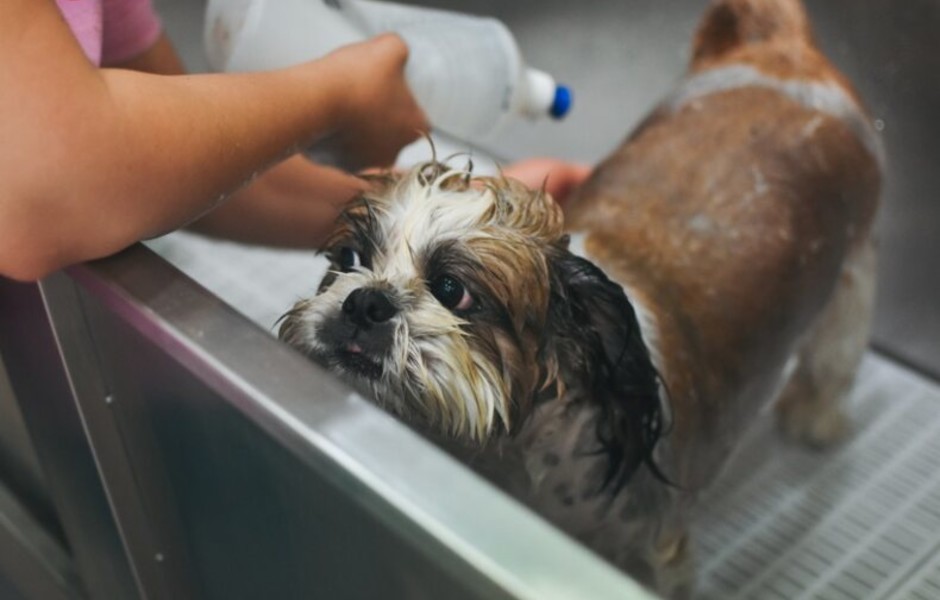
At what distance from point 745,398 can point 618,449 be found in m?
0.39

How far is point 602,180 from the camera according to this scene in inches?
56.1

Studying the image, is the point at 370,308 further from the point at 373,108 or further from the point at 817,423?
the point at 817,423

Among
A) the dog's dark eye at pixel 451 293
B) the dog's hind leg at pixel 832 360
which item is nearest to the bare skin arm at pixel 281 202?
the dog's dark eye at pixel 451 293

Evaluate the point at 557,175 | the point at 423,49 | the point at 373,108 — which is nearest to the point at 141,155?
the point at 373,108

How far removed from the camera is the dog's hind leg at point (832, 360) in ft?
5.19

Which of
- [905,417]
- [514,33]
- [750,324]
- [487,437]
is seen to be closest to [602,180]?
[750,324]

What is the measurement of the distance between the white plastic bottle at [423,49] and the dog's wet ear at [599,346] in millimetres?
392

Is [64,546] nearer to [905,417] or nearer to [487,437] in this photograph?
[487,437]

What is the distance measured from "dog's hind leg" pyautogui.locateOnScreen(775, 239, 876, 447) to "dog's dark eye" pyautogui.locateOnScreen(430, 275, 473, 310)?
78 cm

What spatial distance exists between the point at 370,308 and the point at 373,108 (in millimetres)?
265

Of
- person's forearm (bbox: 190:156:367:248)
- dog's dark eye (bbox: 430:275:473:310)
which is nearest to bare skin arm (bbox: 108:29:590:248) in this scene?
person's forearm (bbox: 190:156:367:248)

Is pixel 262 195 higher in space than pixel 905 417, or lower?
higher

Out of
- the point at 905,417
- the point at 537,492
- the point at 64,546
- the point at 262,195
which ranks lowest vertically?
the point at 905,417

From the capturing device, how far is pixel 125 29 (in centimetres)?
113
